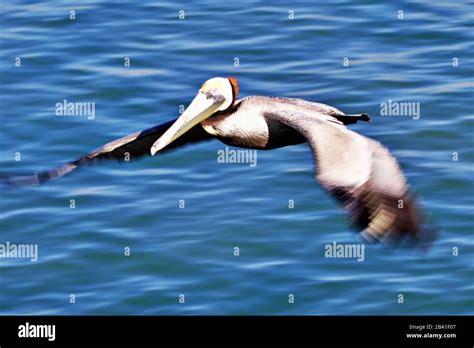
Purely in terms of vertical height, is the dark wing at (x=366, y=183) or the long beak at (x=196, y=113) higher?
the long beak at (x=196, y=113)

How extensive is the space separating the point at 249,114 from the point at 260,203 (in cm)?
389

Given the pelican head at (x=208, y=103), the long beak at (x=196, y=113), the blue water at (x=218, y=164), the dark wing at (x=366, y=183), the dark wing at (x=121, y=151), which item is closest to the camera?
the dark wing at (x=366, y=183)

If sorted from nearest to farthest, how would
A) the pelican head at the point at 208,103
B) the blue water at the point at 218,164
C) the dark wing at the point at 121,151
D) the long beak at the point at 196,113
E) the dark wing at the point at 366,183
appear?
the dark wing at the point at 366,183
the dark wing at the point at 121,151
the long beak at the point at 196,113
the pelican head at the point at 208,103
the blue water at the point at 218,164

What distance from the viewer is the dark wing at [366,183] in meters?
13.8

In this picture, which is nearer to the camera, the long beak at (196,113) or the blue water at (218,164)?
the long beak at (196,113)

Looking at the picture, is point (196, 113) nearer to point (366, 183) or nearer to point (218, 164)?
point (366, 183)

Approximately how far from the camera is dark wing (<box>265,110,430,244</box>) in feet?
45.2

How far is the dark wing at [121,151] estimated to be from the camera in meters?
15.9

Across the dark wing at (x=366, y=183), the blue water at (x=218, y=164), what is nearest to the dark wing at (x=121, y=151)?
the blue water at (x=218, y=164)

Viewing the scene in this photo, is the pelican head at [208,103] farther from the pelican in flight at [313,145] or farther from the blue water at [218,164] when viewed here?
the blue water at [218,164]

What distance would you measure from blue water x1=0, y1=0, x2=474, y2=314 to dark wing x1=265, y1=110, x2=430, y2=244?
386cm

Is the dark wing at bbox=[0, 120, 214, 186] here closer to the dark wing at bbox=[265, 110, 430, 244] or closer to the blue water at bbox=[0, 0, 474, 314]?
the blue water at bbox=[0, 0, 474, 314]

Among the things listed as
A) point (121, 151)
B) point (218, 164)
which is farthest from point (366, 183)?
point (218, 164)
